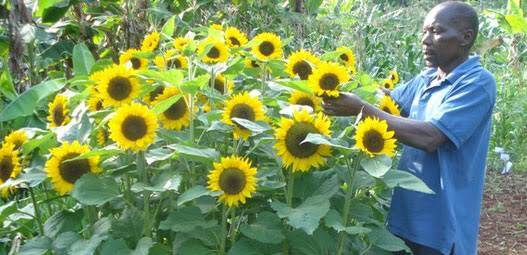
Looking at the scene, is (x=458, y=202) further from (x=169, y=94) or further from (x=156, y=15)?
(x=156, y=15)

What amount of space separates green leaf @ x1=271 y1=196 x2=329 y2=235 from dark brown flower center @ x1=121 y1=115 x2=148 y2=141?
421 millimetres

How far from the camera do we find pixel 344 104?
2201 millimetres

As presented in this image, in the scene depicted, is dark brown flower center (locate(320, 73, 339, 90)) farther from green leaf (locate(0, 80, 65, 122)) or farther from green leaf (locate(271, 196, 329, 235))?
green leaf (locate(0, 80, 65, 122))

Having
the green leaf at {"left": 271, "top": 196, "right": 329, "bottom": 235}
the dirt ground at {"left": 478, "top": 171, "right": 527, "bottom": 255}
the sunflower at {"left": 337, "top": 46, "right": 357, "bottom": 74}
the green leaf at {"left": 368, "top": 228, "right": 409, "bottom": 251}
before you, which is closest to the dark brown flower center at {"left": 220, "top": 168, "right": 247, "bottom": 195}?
the green leaf at {"left": 271, "top": 196, "right": 329, "bottom": 235}

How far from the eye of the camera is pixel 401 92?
9.34 feet

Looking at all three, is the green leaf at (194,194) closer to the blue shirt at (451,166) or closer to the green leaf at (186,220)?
the green leaf at (186,220)

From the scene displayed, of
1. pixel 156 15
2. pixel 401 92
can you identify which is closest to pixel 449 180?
pixel 401 92

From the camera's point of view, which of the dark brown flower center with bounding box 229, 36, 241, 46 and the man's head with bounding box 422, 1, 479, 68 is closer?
the man's head with bounding box 422, 1, 479, 68

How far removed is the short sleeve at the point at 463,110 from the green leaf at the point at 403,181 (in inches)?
12.1

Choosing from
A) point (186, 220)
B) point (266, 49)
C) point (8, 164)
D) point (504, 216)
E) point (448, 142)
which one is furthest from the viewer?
point (504, 216)

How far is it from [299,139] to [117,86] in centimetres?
56

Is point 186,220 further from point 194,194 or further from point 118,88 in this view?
point 118,88

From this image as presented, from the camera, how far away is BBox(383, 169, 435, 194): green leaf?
2020 mm

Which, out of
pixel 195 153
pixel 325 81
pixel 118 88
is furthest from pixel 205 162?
pixel 325 81
